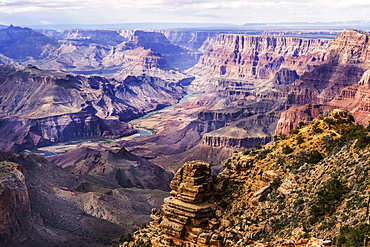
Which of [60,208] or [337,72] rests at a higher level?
[337,72]

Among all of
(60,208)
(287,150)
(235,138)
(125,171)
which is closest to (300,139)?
(287,150)

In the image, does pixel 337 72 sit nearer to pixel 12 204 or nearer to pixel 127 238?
pixel 12 204

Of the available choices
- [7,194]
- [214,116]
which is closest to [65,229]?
[7,194]

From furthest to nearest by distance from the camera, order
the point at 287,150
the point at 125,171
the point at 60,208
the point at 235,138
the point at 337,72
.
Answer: the point at 337,72 → the point at 235,138 → the point at 125,171 → the point at 60,208 → the point at 287,150

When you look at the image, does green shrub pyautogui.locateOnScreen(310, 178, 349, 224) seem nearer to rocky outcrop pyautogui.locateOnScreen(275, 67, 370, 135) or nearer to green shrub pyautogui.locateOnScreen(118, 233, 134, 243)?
green shrub pyautogui.locateOnScreen(118, 233, 134, 243)

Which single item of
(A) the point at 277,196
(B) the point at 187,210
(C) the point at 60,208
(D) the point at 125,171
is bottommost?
(D) the point at 125,171

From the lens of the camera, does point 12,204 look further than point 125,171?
No

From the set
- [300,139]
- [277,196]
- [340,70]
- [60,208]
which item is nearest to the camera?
[277,196]
